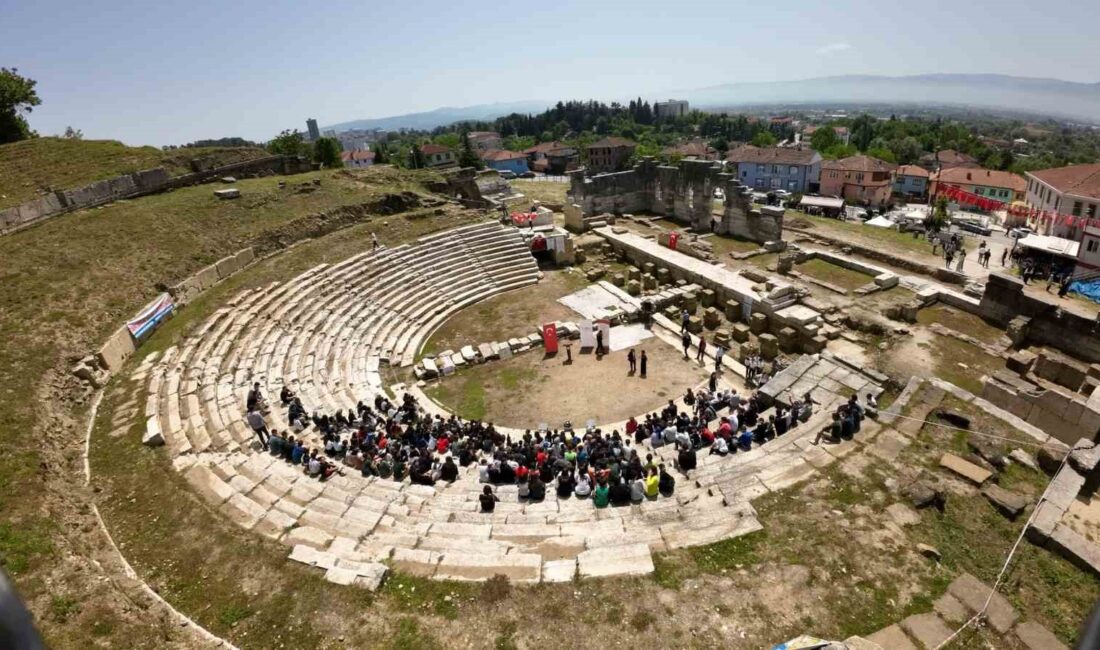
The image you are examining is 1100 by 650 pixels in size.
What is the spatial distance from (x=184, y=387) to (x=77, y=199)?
1858 cm

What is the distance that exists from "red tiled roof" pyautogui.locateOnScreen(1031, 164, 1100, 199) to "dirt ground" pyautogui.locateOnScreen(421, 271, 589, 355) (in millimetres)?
35209

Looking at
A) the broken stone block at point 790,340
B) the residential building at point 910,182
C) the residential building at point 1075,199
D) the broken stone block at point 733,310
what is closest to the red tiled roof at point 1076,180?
the residential building at point 1075,199

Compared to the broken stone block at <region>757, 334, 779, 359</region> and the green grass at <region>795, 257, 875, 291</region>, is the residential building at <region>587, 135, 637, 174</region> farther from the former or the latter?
the broken stone block at <region>757, 334, 779, 359</region>

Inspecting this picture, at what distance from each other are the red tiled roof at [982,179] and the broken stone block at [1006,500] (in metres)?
66.6

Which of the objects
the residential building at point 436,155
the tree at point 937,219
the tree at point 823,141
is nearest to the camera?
the tree at point 937,219

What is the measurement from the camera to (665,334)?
23.3 m

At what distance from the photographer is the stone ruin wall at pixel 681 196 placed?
32.8 meters

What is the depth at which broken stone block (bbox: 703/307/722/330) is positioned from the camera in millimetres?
23766

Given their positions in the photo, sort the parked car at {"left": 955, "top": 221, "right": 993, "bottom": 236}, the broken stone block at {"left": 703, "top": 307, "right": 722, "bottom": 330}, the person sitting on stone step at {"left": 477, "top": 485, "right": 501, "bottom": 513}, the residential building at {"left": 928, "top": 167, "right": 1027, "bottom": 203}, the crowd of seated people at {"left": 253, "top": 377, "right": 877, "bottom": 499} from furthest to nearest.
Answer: the residential building at {"left": 928, "top": 167, "right": 1027, "bottom": 203}, the parked car at {"left": 955, "top": 221, "right": 993, "bottom": 236}, the broken stone block at {"left": 703, "top": 307, "right": 722, "bottom": 330}, the crowd of seated people at {"left": 253, "top": 377, "right": 877, "bottom": 499}, the person sitting on stone step at {"left": 477, "top": 485, "right": 501, "bottom": 513}

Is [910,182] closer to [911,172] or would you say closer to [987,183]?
[911,172]

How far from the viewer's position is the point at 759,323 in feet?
74.6

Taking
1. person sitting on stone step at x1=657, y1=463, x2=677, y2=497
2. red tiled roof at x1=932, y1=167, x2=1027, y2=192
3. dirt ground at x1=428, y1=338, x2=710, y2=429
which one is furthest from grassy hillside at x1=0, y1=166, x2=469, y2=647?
red tiled roof at x1=932, y1=167, x2=1027, y2=192

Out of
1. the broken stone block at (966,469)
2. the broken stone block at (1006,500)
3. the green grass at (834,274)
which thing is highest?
the green grass at (834,274)

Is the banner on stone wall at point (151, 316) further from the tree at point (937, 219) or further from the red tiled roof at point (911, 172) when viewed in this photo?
the red tiled roof at point (911, 172)
